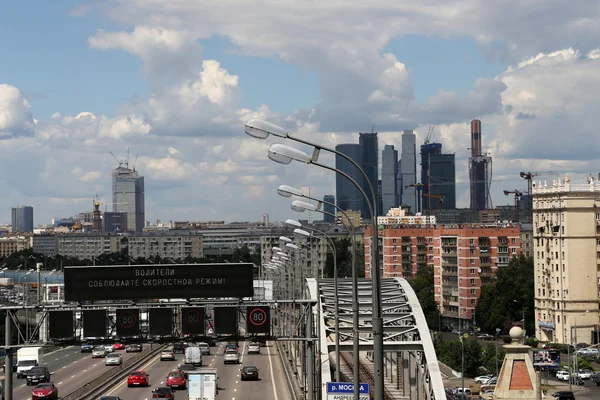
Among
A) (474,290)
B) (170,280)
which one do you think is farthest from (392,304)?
(474,290)

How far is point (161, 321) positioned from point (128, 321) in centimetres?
141

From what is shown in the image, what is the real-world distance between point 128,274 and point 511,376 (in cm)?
1804

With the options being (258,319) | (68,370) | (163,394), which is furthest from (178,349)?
(258,319)

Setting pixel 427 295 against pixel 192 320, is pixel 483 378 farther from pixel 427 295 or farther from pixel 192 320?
pixel 427 295

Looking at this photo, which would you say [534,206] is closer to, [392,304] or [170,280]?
[392,304]

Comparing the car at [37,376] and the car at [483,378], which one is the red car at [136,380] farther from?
the car at [483,378]

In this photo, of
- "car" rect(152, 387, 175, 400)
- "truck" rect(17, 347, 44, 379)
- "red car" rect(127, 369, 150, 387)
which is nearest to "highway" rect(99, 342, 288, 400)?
"red car" rect(127, 369, 150, 387)

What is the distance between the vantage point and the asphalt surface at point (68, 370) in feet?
238

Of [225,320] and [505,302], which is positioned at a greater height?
[225,320]

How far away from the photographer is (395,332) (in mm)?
57688

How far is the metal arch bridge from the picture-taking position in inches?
2009

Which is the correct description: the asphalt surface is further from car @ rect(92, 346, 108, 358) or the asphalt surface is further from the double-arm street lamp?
the double-arm street lamp

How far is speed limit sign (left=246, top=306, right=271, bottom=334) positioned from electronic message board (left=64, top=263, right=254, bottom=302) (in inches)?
80.1

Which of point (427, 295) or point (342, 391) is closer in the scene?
point (342, 391)
